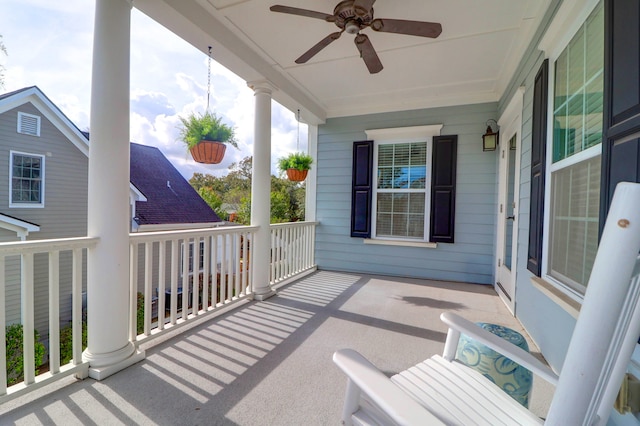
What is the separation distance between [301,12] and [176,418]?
260cm

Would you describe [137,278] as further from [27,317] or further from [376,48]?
[376,48]

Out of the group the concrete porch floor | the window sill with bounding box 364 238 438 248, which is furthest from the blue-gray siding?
the concrete porch floor

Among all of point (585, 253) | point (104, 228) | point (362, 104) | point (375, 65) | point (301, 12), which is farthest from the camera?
point (362, 104)

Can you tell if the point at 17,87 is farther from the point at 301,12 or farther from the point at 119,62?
the point at 301,12

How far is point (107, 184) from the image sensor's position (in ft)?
5.82

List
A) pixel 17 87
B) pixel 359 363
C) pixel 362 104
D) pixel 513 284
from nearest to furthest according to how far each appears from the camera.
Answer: pixel 359 363
pixel 513 284
pixel 17 87
pixel 362 104

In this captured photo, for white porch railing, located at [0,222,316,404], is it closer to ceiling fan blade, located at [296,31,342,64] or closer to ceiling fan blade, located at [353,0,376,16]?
ceiling fan blade, located at [296,31,342,64]

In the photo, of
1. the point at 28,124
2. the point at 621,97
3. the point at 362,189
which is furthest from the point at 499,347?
the point at 28,124

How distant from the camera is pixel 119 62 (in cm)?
180

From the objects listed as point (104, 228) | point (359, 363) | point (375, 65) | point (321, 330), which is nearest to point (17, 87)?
point (104, 228)

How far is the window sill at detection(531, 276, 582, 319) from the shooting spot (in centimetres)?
151

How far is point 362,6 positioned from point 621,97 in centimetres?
155

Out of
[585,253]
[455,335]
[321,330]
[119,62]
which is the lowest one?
[321,330]

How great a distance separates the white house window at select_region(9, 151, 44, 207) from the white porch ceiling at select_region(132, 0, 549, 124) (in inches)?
127
